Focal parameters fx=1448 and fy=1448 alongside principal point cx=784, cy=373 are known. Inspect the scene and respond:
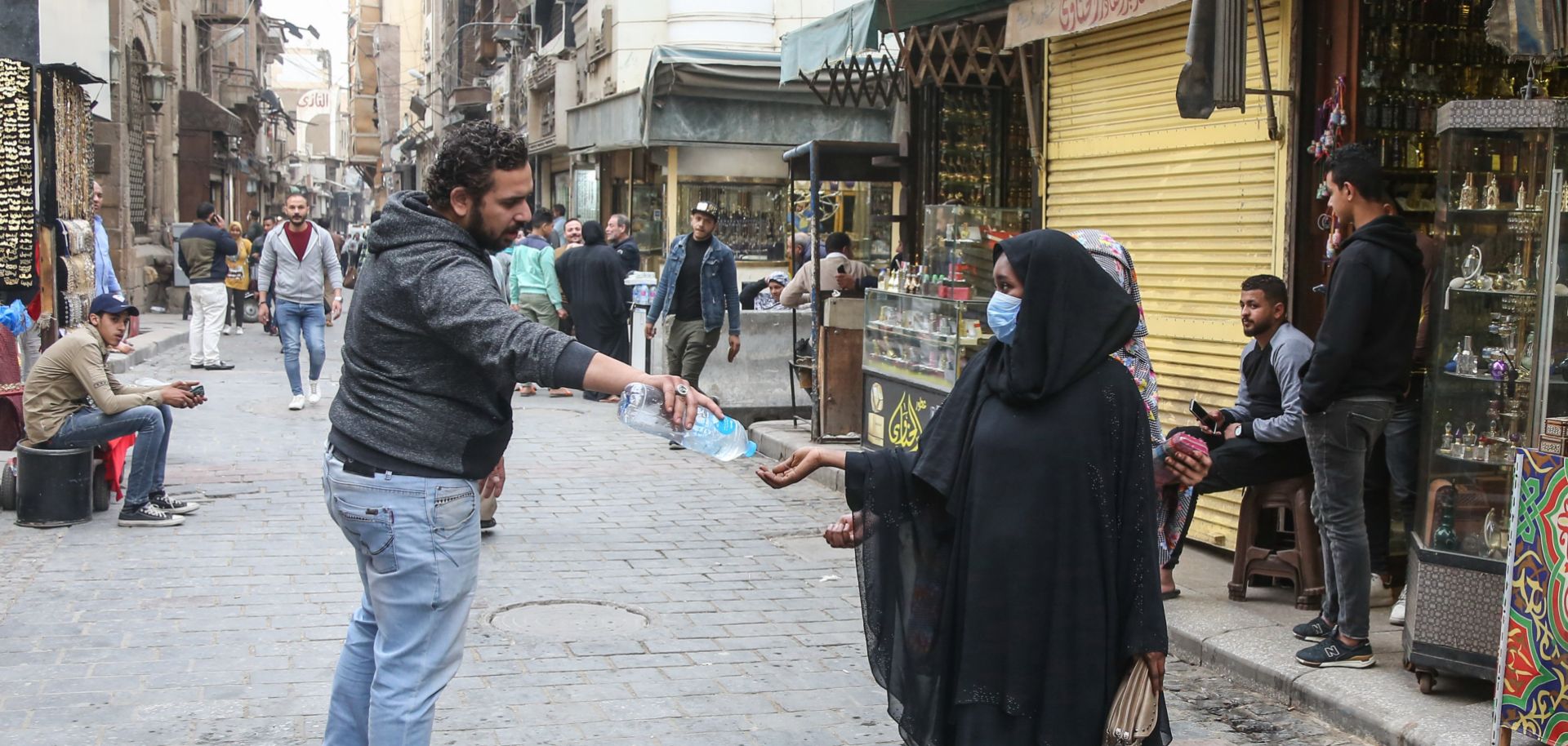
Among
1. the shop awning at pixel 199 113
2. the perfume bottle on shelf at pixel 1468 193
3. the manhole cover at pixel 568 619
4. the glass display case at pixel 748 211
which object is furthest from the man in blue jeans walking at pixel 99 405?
the shop awning at pixel 199 113

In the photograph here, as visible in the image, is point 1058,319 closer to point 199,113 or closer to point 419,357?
point 419,357

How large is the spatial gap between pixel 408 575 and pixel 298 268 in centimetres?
1014

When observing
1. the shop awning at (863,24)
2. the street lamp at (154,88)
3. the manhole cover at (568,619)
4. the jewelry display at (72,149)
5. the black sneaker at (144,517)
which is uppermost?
the street lamp at (154,88)

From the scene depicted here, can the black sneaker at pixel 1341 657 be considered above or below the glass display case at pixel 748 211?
below

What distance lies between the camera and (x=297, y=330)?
1288 centimetres

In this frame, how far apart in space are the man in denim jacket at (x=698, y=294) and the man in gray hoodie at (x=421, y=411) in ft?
27.3

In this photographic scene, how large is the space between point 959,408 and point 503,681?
271 centimetres

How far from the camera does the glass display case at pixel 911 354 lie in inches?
349

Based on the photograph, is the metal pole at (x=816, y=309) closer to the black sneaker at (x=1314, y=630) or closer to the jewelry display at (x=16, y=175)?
the black sneaker at (x=1314, y=630)

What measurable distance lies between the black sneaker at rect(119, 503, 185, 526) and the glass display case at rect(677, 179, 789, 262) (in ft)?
46.5


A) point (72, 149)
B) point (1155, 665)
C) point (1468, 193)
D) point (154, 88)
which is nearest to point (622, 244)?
point (72, 149)

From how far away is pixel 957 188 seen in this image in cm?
1177

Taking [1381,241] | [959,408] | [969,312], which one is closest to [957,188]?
[969,312]

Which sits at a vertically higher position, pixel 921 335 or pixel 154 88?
pixel 154 88
